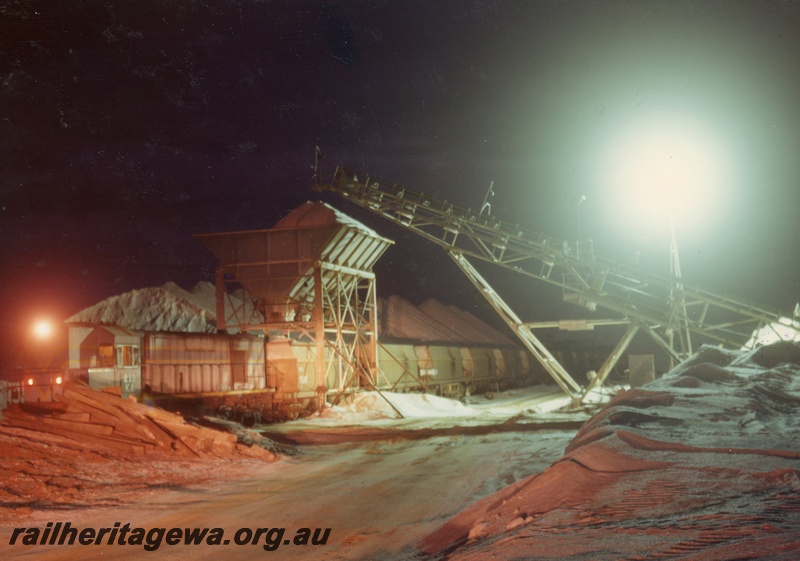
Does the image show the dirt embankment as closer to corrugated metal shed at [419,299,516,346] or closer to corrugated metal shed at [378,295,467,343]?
corrugated metal shed at [378,295,467,343]

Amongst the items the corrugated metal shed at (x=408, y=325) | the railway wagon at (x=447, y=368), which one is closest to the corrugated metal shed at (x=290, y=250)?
the railway wagon at (x=447, y=368)

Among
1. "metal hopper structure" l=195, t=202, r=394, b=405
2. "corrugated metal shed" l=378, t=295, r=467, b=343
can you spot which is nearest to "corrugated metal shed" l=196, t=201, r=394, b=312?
"metal hopper structure" l=195, t=202, r=394, b=405

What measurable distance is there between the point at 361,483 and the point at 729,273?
104 ft

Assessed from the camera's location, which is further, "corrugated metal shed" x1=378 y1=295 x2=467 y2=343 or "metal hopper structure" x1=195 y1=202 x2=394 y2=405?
"corrugated metal shed" x1=378 y1=295 x2=467 y2=343

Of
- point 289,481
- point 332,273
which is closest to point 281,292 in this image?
point 332,273

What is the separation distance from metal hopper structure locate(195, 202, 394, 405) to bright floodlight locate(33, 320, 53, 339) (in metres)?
13.1

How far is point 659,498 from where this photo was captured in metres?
5.80

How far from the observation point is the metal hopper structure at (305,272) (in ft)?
83.4

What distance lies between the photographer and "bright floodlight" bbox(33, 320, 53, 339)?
3457cm

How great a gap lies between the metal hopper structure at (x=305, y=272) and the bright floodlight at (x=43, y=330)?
13059 millimetres

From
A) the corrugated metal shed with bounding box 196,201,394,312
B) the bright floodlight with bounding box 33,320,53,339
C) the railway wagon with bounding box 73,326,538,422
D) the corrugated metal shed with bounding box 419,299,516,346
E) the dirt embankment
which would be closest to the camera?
the dirt embankment

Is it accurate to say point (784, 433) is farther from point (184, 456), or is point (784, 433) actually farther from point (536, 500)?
point (184, 456)

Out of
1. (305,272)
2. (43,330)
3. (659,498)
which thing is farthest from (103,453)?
(43,330)

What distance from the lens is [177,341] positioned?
20719mm
